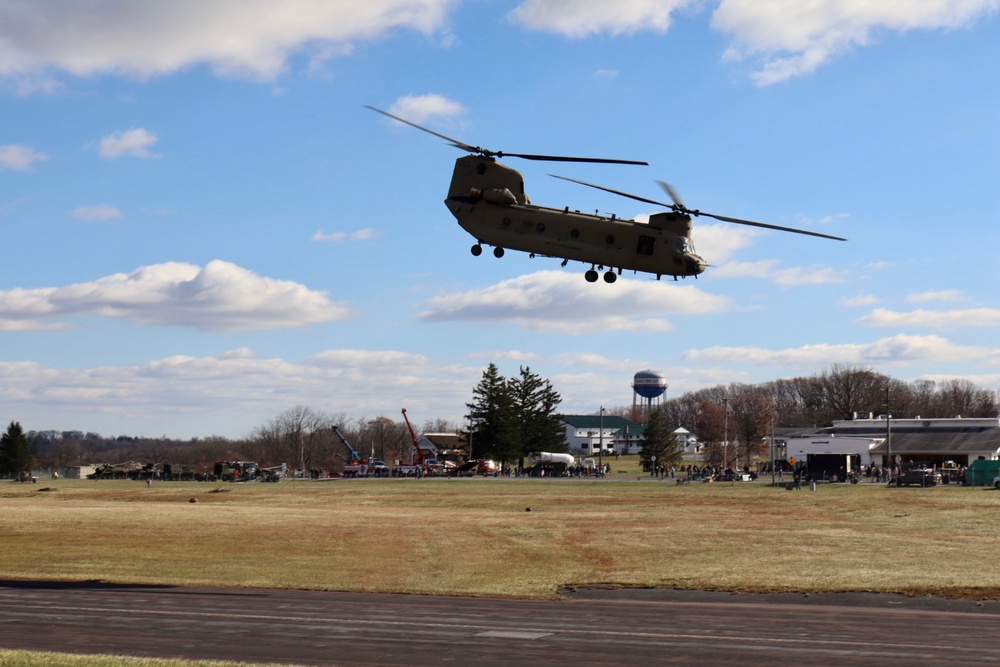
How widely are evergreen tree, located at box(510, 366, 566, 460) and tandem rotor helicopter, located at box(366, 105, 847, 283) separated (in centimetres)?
12288

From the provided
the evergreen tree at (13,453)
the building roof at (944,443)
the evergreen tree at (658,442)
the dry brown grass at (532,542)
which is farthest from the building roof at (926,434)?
the evergreen tree at (13,453)

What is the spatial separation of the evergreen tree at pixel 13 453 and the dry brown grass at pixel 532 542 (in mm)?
78000

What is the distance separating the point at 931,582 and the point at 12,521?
5189cm

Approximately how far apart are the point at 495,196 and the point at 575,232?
10.4 ft

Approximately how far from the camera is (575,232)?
35.7 meters

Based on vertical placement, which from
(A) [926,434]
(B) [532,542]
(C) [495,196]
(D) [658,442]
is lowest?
(B) [532,542]

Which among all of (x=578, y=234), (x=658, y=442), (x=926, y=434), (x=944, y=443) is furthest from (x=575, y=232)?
(x=658, y=442)

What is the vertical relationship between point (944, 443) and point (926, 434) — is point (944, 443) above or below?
below

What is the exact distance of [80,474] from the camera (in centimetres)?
16275

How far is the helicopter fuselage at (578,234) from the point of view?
3556 centimetres

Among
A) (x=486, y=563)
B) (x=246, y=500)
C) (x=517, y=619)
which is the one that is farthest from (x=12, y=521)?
(x=517, y=619)

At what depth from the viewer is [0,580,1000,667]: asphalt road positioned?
79.2 feet

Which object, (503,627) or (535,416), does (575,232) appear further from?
(535,416)

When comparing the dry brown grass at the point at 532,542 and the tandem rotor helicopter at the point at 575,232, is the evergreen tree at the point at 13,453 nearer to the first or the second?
the dry brown grass at the point at 532,542
